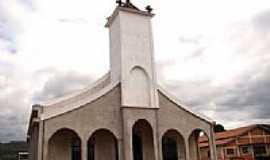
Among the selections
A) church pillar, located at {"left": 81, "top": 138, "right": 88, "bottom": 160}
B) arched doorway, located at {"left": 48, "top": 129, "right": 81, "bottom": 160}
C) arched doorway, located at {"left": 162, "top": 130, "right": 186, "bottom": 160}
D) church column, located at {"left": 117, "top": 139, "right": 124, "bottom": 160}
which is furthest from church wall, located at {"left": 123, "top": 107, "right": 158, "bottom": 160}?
arched doorway, located at {"left": 48, "top": 129, "right": 81, "bottom": 160}

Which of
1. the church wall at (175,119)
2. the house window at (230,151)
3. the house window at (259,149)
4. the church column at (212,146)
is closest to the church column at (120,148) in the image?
the church wall at (175,119)

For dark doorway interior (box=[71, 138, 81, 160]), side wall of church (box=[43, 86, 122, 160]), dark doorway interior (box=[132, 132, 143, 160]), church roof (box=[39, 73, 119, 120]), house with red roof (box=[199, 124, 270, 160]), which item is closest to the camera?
side wall of church (box=[43, 86, 122, 160])

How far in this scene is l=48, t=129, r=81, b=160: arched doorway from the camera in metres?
19.9

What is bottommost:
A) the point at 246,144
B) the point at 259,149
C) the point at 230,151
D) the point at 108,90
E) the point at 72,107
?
the point at 230,151

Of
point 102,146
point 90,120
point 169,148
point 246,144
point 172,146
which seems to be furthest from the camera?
point 246,144

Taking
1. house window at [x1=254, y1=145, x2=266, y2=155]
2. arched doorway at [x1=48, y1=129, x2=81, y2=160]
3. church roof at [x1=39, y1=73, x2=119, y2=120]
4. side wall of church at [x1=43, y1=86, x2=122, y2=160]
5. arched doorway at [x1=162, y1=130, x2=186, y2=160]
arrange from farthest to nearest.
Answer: house window at [x1=254, y1=145, x2=266, y2=155]
arched doorway at [x1=162, y1=130, x2=186, y2=160]
arched doorway at [x1=48, y1=129, x2=81, y2=160]
church roof at [x1=39, y1=73, x2=119, y2=120]
side wall of church at [x1=43, y1=86, x2=122, y2=160]

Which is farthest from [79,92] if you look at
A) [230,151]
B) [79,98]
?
[230,151]

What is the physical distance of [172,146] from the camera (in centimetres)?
2400

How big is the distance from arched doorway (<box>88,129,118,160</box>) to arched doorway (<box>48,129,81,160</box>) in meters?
0.91

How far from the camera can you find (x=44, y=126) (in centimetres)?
1780

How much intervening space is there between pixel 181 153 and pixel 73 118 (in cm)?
884

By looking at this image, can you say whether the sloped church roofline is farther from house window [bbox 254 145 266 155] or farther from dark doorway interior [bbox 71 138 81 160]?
house window [bbox 254 145 266 155]

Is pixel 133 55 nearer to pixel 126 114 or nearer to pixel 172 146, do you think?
pixel 126 114

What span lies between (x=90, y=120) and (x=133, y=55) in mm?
5308
